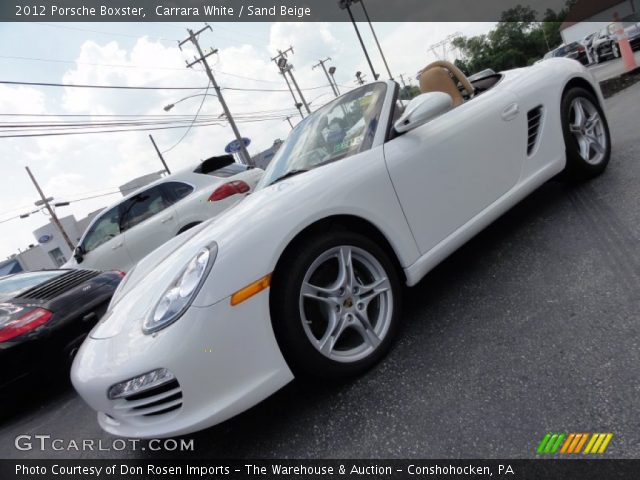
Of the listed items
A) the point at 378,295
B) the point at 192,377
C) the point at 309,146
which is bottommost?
the point at 378,295

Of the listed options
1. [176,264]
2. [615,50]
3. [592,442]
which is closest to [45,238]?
[615,50]

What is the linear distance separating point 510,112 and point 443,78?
74 cm

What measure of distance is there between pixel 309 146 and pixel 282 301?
54.1 inches

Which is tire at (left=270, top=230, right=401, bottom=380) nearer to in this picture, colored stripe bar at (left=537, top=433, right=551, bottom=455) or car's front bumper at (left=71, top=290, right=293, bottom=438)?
car's front bumper at (left=71, top=290, right=293, bottom=438)

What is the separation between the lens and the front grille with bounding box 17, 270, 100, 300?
11.6 ft

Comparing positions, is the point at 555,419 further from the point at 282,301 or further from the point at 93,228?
the point at 93,228

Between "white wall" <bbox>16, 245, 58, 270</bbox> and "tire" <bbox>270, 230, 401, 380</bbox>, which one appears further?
"white wall" <bbox>16, 245, 58, 270</bbox>

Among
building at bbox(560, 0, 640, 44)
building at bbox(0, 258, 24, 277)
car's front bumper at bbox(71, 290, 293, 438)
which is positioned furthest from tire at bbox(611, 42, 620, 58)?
building at bbox(0, 258, 24, 277)

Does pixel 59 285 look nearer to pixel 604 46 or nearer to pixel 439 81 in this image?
pixel 439 81

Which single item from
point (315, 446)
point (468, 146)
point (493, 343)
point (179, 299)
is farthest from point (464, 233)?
point (179, 299)

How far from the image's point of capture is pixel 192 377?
1.64 meters

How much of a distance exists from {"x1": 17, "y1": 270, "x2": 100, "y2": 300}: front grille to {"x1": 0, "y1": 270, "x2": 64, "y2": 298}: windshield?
3.9 inches

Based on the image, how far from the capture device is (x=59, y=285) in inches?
145

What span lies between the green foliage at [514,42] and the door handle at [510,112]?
2743 inches
